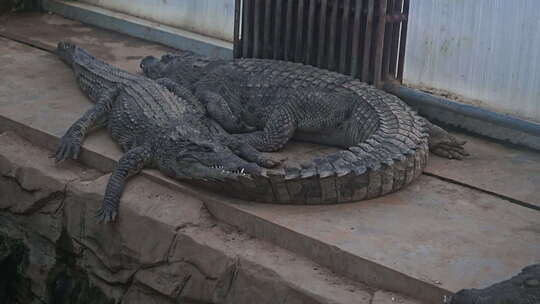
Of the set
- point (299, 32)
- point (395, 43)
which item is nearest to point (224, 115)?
point (299, 32)

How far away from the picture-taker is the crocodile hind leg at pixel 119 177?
4891 mm

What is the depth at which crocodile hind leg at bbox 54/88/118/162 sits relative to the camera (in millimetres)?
5344

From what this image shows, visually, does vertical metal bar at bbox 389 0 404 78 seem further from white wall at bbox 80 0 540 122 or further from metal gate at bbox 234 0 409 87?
white wall at bbox 80 0 540 122

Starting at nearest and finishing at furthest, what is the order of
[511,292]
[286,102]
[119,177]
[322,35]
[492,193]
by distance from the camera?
[511,292] → [492,193] → [119,177] → [286,102] → [322,35]

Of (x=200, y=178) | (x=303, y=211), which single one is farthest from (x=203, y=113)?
(x=303, y=211)

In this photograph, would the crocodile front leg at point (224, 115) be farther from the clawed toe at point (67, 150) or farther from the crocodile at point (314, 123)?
the clawed toe at point (67, 150)

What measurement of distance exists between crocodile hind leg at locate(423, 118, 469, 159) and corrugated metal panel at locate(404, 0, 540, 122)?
1.76ft

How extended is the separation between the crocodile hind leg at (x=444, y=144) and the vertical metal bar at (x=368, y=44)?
25.7 inches

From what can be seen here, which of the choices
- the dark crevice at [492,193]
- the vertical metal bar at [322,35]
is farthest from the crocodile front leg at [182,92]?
the dark crevice at [492,193]

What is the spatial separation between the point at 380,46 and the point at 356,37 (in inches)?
6.4

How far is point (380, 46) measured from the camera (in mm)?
5734

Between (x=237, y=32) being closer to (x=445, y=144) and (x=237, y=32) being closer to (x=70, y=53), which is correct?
(x=70, y=53)

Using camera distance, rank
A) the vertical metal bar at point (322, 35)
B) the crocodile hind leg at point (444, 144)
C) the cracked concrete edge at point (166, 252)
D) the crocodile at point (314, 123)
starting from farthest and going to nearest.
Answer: the vertical metal bar at point (322, 35) → the crocodile hind leg at point (444, 144) → the crocodile at point (314, 123) → the cracked concrete edge at point (166, 252)

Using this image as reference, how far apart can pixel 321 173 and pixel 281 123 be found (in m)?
1.01
